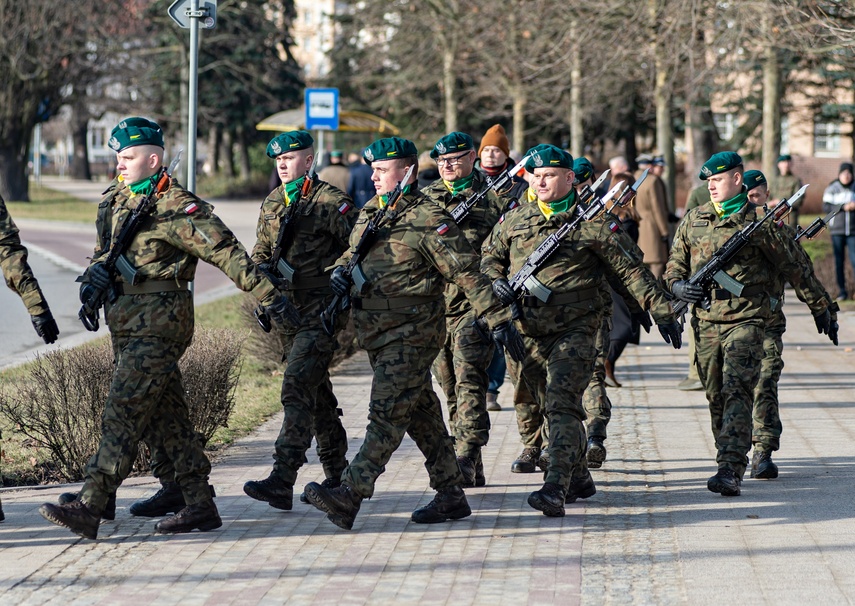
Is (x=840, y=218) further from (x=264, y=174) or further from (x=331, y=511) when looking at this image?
(x=264, y=174)

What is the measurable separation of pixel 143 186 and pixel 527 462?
2.95 metres

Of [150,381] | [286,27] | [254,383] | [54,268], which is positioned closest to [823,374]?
[254,383]

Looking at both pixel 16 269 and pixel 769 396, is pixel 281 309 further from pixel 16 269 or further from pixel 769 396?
pixel 769 396

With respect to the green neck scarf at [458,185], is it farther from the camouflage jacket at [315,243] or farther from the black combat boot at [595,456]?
the black combat boot at [595,456]

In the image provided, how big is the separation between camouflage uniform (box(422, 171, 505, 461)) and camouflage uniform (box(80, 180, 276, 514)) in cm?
170

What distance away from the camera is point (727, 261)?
7.52 m

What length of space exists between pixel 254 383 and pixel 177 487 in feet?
15.8

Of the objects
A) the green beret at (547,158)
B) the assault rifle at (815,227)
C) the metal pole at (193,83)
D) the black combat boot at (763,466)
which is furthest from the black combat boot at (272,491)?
the assault rifle at (815,227)

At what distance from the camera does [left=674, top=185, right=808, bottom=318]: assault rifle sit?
7.43 m

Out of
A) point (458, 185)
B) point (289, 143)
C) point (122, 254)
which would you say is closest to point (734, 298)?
point (458, 185)

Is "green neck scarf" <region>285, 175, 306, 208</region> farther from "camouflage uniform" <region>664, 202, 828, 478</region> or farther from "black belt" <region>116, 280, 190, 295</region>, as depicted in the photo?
"camouflage uniform" <region>664, 202, 828, 478</region>

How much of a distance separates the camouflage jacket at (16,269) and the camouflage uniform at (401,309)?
1493mm

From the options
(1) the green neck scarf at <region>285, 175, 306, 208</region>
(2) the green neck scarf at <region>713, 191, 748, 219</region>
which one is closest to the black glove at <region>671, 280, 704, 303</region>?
(2) the green neck scarf at <region>713, 191, 748, 219</region>

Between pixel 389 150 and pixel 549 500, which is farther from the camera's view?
pixel 549 500
